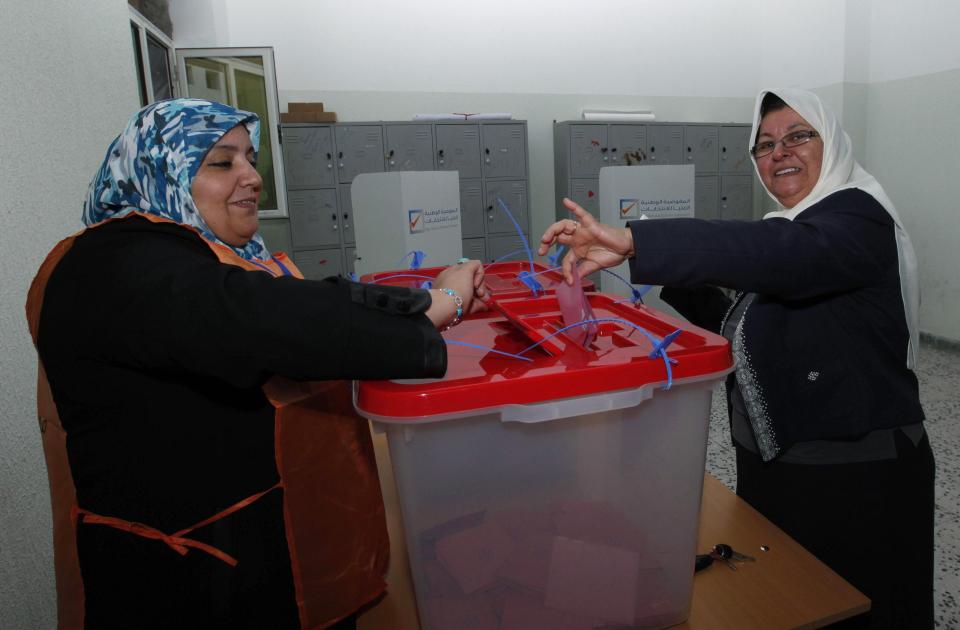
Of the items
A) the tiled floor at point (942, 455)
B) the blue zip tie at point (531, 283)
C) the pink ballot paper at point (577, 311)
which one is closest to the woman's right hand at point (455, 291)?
the pink ballot paper at point (577, 311)

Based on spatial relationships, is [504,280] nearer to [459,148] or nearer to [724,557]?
[724,557]

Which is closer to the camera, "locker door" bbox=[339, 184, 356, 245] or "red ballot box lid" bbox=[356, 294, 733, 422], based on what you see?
"red ballot box lid" bbox=[356, 294, 733, 422]

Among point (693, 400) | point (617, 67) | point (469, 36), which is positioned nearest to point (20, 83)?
point (693, 400)

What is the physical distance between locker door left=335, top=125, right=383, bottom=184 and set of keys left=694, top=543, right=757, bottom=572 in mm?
4296

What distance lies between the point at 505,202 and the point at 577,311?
170 inches

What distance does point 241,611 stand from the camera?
72 cm

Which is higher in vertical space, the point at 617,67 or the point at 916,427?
the point at 617,67

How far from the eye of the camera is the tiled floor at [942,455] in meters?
1.81

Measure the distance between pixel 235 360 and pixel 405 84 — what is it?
499 cm

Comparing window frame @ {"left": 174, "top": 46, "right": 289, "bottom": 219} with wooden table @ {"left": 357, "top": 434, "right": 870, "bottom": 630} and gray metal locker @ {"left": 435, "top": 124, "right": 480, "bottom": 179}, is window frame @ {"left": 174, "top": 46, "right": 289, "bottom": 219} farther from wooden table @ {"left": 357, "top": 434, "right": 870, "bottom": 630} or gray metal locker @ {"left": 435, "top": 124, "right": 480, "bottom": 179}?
wooden table @ {"left": 357, "top": 434, "right": 870, "bottom": 630}

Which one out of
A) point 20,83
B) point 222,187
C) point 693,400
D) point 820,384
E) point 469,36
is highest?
point 469,36

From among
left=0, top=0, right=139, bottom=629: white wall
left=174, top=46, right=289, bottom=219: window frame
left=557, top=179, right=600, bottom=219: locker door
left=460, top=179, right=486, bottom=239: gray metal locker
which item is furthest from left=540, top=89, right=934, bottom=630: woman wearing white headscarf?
left=557, top=179, right=600, bottom=219: locker door

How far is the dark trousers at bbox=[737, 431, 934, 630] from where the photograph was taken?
101cm

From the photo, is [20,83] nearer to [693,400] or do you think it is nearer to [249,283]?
[249,283]
